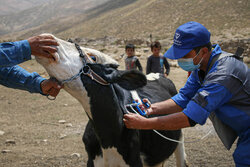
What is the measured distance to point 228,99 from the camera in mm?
2236

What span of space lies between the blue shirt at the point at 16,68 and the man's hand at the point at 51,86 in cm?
13

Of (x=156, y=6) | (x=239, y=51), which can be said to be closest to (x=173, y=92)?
(x=239, y=51)

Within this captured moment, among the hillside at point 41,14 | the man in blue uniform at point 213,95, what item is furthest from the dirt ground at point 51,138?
the hillside at point 41,14

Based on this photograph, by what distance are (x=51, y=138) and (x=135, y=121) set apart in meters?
4.18

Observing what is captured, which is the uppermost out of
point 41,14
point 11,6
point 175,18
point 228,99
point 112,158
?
point 228,99

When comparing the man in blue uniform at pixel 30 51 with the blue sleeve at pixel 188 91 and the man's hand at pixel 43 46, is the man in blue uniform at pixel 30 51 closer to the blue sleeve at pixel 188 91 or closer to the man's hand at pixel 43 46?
the man's hand at pixel 43 46

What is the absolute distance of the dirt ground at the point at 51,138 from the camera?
4.86 metres

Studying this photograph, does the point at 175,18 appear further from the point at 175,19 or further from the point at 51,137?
the point at 51,137

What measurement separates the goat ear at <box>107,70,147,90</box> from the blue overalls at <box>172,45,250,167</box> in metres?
0.50

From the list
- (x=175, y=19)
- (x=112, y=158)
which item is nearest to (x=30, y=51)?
(x=112, y=158)

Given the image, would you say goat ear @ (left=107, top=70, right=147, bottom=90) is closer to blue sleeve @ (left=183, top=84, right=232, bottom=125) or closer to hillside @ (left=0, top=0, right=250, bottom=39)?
blue sleeve @ (left=183, top=84, right=232, bottom=125)

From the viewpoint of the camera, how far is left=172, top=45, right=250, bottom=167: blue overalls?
2172mm

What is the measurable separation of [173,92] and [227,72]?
7.67ft

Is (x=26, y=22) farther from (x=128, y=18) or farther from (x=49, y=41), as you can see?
(x=49, y=41)
